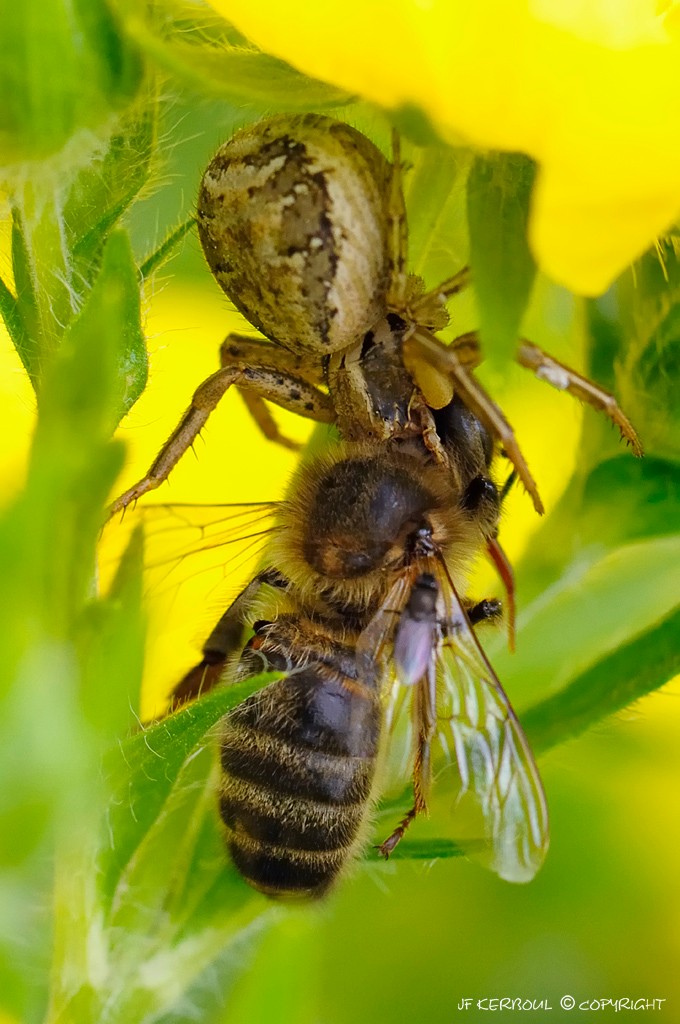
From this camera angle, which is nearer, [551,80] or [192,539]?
[551,80]

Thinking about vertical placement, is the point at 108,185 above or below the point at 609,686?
above

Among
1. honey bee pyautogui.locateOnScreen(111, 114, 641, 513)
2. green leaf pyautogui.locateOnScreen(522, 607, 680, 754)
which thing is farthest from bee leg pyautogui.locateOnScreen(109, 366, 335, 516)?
green leaf pyautogui.locateOnScreen(522, 607, 680, 754)

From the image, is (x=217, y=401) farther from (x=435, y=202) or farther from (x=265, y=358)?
(x=435, y=202)

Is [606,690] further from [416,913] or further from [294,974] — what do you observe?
[416,913]

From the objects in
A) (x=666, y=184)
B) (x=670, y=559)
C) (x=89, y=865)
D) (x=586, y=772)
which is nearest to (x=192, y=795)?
(x=89, y=865)

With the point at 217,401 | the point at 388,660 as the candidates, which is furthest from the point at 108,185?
the point at 388,660
